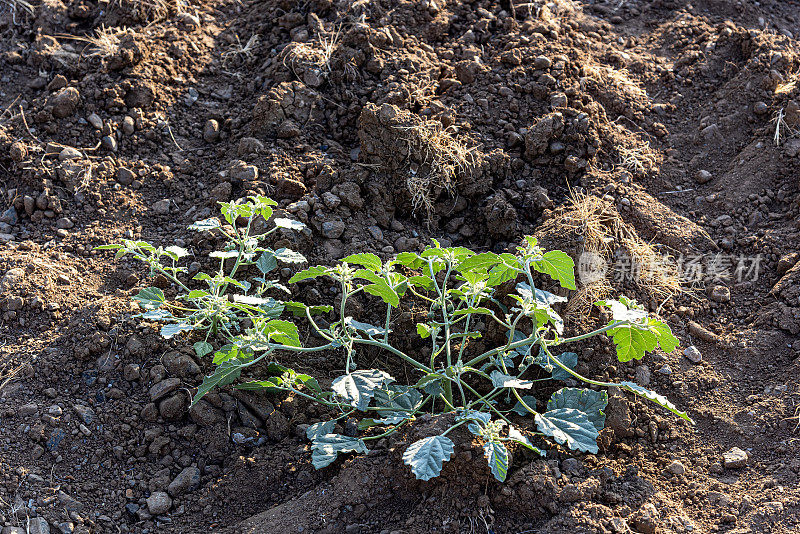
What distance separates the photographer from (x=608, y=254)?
3.15 metres

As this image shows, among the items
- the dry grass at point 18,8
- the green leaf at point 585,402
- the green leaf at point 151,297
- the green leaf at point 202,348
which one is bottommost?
the green leaf at point 202,348

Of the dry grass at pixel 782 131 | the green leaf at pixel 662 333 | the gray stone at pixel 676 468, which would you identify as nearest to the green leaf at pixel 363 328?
the green leaf at pixel 662 333

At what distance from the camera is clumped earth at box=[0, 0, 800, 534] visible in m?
2.45

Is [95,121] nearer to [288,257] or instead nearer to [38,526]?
[288,257]

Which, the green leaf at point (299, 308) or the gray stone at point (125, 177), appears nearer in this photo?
the green leaf at point (299, 308)

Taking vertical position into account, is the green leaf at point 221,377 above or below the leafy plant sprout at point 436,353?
below

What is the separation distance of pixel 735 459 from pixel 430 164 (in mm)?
1920

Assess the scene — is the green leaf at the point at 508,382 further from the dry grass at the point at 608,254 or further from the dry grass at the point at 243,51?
the dry grass at the point at 243,51

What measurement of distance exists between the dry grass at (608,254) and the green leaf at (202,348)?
1549 mm

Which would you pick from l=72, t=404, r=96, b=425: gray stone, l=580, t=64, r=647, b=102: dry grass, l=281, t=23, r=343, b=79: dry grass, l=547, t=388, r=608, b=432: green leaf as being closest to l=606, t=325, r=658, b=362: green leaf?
l=547, t=388, r=608, b=432: green leaf

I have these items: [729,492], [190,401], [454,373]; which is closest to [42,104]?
[190,401]

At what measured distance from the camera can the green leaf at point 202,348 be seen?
8.72ft

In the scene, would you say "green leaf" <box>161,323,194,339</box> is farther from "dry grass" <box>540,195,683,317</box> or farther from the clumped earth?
"dry grass" <box>540,195,683,317</box>

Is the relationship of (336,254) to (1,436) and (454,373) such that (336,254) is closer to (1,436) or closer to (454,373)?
(454,373)
